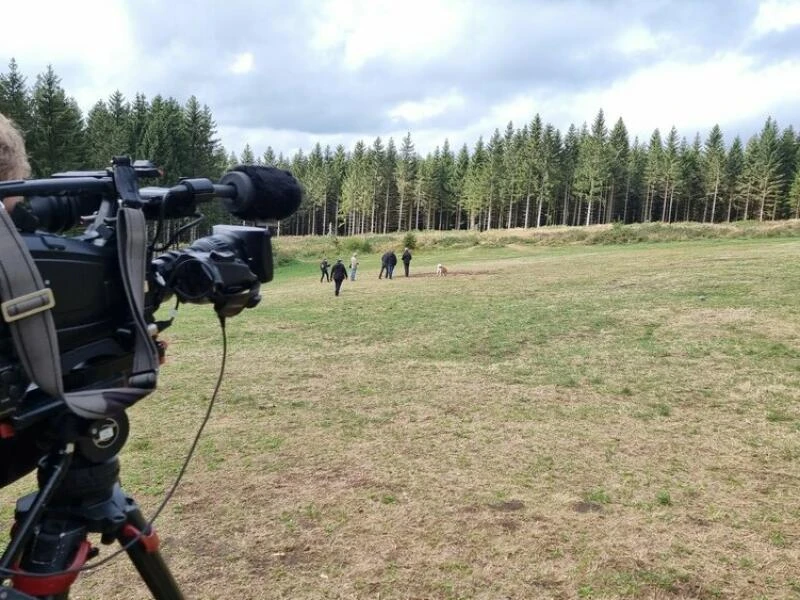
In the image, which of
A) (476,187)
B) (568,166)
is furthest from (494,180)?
(568,166)

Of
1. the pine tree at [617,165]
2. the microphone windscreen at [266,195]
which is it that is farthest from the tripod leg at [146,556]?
the pine tree at [617,165]

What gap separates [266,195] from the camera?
1.86 metres

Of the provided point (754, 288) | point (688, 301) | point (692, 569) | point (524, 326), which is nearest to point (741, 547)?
point (692, 569)

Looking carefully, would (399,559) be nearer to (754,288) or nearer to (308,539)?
(308,539)

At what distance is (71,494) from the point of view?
5.48 feet

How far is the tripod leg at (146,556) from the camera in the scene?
1.87 metres

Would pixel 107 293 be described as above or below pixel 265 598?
above

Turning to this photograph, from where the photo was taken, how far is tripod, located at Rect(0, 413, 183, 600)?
1561 mm

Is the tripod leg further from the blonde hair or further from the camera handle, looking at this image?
the blonde hair

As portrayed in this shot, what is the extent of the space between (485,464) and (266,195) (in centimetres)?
439

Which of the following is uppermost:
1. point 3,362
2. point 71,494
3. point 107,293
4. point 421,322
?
point 107,293

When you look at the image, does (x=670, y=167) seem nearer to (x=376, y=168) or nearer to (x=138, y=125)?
(x=376, y=168)

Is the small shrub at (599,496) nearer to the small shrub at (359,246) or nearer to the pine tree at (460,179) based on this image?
the small shrub at (359,246)

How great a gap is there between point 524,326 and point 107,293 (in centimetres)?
1203
